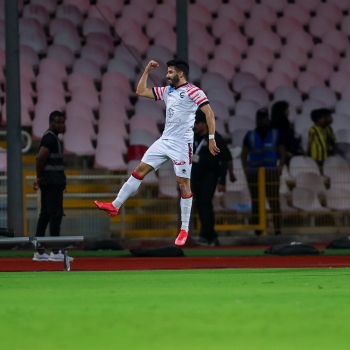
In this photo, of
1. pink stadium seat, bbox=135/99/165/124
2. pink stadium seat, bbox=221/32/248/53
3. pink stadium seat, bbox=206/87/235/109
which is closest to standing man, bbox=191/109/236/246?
pink stadium seat, bbox=135/99/165/124

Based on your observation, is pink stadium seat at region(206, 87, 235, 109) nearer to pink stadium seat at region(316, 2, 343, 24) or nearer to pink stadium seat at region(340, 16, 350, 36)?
pink stadium seat at region(340, 16, 350, 36)

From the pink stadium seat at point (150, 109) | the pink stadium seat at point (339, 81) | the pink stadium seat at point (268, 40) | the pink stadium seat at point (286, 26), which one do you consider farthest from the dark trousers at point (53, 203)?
the pink stadium seat at point (286, 26)

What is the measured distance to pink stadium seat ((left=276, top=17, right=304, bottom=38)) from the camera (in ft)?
77.9

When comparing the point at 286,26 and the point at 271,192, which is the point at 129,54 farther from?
the point at 271,192

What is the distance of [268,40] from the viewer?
23.3 meters

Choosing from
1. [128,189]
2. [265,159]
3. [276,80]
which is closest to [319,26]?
[276,80]

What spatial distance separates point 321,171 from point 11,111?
5.51 metres

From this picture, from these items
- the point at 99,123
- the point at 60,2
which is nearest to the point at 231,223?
the point at 99,123

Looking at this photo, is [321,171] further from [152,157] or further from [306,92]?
[152,157]

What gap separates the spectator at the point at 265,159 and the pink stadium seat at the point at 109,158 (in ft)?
7.51

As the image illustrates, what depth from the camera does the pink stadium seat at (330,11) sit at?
24297 mm

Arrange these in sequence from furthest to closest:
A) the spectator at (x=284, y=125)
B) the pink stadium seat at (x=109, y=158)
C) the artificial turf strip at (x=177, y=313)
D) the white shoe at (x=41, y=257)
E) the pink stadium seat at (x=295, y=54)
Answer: the pink stadium seat at (x=295, y=54)
the pink stadium seat at (x=109, y=158)
the spectator at (x=284, y=125)
the white shoe at (x=41, y=257)
the artificial turf strip at (x=177, y=313)

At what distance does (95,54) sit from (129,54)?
744 mm

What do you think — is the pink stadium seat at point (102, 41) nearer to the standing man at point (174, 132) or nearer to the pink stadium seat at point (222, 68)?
the pink stadium seat at point (222, 68)
